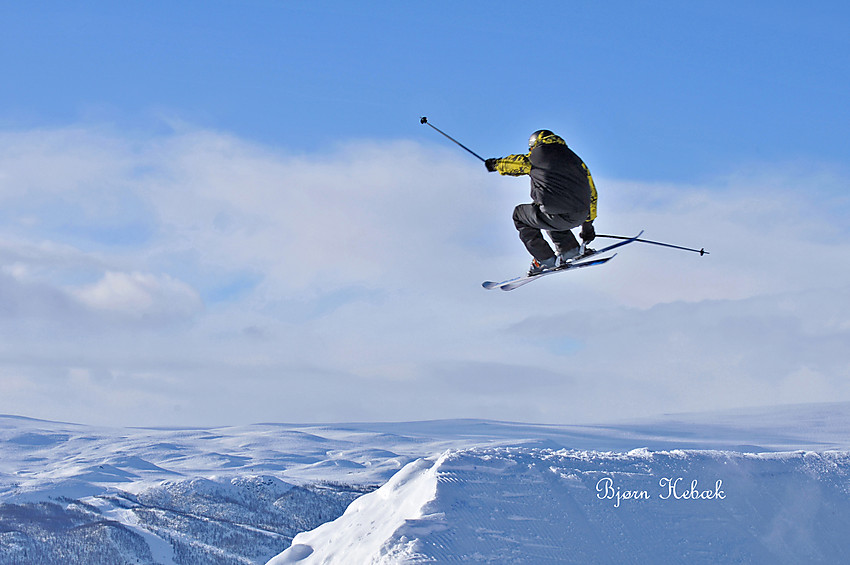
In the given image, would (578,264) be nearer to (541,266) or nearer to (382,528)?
(541,266)

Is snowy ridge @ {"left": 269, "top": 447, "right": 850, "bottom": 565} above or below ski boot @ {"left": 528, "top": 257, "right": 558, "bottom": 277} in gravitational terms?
below

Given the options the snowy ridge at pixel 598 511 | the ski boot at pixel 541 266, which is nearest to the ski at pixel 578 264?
the ski boot at pixel 541 266

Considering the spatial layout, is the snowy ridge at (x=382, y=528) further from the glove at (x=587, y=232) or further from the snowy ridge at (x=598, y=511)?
the glove at (x=587, y=232)

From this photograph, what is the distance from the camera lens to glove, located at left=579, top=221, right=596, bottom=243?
17.5 m

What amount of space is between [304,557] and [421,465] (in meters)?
4.84

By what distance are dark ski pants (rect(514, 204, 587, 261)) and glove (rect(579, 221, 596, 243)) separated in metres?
0.36

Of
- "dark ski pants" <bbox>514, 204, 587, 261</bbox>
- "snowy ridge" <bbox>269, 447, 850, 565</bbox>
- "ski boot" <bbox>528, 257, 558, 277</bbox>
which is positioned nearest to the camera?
"dark ski pants" <bbox>514, 204, 587, 261</bbox>

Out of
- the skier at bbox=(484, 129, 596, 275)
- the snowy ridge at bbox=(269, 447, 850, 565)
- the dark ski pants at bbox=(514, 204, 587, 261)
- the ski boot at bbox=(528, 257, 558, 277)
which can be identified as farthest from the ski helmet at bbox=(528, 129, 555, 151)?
the snowy ridge at bbox=(269, 447, 850, 565)

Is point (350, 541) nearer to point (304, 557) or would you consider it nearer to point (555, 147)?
Answer: point (304, 557)

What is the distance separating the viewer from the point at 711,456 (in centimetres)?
2550

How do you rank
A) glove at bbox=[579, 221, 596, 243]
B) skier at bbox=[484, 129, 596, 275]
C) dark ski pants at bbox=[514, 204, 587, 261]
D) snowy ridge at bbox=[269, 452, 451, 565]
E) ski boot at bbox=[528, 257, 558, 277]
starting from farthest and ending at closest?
snowy ridge at bbox=[269, 452, 451, 565]
ski boot at bbox=[528, 257, 558, 277]
glove at bbox=[579, 221, 596, 243]
dark ski pants at bbox=[514, 204, 587, 261]
skier at bbox=[484, 129, 596, 275]

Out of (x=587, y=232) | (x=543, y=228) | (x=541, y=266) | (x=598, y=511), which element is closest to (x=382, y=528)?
(x=598, y=511)

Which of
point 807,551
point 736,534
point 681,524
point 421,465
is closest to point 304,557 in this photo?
point 421,465

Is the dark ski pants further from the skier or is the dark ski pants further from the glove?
the glove
